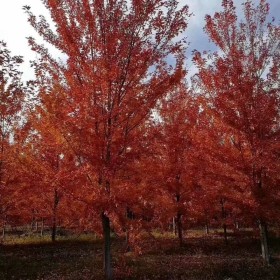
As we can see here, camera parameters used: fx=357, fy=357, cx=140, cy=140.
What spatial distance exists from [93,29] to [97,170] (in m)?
3.53

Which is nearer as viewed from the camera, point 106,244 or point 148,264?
point 106,244

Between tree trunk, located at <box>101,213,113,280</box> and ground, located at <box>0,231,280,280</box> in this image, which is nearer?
tree trunk, located at <box>101,213,113,280</box>

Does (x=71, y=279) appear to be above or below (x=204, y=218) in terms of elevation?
below

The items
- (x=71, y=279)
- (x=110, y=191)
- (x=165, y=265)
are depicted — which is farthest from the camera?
(x=165, y=265)

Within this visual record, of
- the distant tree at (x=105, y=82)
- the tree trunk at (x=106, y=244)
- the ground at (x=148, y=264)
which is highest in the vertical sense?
the distant tree at (x=105, y=82)

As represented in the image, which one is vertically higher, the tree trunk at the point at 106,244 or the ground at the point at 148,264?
the tree trunk at the point at 106,244

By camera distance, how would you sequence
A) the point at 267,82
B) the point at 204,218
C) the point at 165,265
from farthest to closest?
the point at 204,218 < the point at 165,265 < the point at 267,82

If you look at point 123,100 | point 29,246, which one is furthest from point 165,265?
point 29,246

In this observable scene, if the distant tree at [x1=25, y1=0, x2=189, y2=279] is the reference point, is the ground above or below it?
below

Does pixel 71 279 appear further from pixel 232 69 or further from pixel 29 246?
pixel 29 246

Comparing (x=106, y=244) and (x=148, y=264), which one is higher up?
(x=106, y=244)

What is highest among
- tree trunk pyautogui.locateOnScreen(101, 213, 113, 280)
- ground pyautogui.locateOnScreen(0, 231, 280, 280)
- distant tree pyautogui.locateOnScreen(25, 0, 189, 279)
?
distant tree pyautogui.locateOnScreen(25, 0, 189, 279)

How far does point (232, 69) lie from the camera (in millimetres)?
11992

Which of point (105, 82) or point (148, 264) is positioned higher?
point (105, 82)
